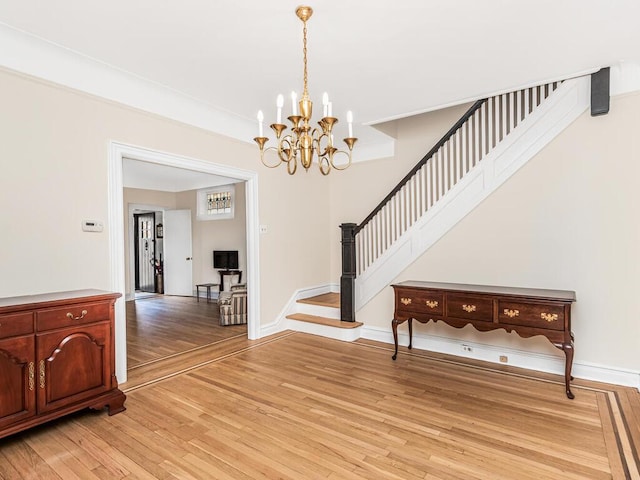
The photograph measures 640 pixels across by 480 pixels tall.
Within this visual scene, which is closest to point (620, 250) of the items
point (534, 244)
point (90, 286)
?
point (534, 244)

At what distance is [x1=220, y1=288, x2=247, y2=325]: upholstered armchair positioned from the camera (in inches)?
219

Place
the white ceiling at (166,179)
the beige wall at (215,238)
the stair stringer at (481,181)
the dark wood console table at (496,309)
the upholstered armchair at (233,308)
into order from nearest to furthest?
the dark wood console table at (496,309) → the stair stringer at (481,181) → the upholstered armchair at (233,308) → the white ceiling at (166,179) → the beige wall at (215,238)

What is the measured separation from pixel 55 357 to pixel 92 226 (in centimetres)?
116

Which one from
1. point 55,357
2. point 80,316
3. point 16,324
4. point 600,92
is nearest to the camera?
point 16,324

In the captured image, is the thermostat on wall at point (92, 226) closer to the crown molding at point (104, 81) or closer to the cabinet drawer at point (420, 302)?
the crown molding at point (104, 81)

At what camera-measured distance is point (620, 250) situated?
127 inches

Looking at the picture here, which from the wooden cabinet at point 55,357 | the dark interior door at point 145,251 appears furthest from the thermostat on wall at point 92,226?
the dark interior door at point 145,251

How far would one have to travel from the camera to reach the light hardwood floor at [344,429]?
210 cm

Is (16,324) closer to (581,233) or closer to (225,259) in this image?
(581,233)

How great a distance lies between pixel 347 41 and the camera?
2689 mm

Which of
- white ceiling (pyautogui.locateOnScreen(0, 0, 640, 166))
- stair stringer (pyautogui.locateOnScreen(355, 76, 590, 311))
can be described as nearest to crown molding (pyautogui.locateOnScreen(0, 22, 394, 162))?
white ceiling (pyautogui.locateOnScreen(0, 0, 640, 166))

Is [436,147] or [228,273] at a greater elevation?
[436,147]

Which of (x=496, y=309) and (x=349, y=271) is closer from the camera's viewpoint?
(x=496, y=309)

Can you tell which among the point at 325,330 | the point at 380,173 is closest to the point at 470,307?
the point at 325,330
